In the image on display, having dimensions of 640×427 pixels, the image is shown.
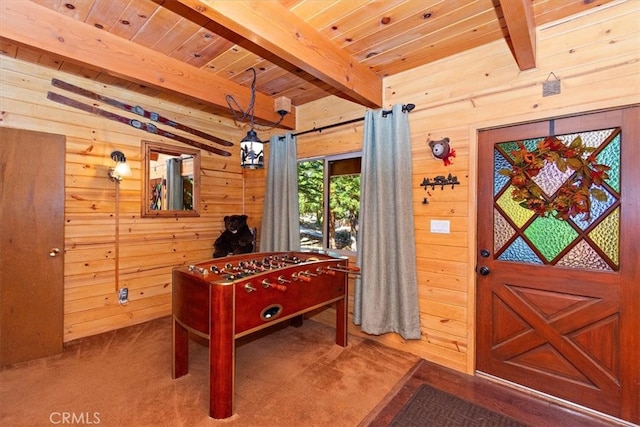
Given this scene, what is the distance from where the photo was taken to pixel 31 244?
2.50 m

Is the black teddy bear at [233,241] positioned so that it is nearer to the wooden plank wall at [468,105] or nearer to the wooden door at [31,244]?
the wooden door at [31,244]

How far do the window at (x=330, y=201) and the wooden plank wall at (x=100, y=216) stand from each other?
4.59ft

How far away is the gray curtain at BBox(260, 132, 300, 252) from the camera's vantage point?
11.5 ft

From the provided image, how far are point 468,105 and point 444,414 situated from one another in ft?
7.32

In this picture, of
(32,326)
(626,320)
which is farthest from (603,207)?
Result: (32,326)

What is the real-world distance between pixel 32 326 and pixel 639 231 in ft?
14.7

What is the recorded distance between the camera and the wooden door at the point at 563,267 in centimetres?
183

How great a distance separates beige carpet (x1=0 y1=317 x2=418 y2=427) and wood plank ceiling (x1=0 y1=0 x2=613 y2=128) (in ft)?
7.51

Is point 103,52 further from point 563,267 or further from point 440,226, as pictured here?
point 563,267

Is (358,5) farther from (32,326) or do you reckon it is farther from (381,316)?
(32,326)

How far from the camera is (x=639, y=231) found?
1.78 m

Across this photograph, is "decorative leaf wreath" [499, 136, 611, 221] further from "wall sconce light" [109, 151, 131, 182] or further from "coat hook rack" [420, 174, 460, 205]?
"wall sconce light" [109, 151, 131, 182]

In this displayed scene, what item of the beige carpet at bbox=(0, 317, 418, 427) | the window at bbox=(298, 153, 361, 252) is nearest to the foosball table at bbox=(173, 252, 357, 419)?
the beige carpet at bbox=(0, 317, 418, 427)

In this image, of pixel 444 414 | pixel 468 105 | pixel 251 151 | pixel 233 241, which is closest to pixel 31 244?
pixel 233 241
